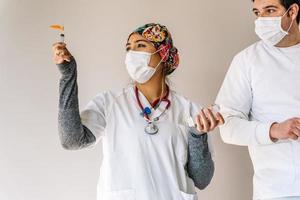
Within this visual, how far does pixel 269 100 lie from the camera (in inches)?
61.1

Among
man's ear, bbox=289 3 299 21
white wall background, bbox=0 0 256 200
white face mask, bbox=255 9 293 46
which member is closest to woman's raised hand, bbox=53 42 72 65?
white wall background, bbox=0 0 256 200

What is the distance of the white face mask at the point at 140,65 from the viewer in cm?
149

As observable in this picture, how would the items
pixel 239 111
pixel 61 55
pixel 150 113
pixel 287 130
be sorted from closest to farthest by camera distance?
pixel 61 55, pixel 287 130, pixel 150 113, pixel 239 111

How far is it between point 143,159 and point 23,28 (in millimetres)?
747

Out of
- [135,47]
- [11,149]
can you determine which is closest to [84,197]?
[11,149]

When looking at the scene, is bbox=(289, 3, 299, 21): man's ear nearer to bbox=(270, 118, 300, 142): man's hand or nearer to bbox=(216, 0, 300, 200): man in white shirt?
bbox=(216, 0, 300, 200): man in white shirt

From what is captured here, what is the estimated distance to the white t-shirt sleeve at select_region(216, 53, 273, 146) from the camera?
4.84 ft

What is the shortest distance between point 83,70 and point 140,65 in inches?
14.4

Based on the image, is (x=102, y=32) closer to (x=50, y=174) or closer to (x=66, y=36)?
(x=66, y=36)

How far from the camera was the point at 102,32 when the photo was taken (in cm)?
178

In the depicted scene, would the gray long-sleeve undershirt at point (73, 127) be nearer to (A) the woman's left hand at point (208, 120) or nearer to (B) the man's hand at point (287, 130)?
(A) the woman's left hand at point (208, 120)

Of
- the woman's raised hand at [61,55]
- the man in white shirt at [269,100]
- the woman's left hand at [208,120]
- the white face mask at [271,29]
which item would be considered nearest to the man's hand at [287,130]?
the man in white shirt at [269,100]

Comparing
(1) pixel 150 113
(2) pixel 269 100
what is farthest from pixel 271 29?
(1) pixel 150 113

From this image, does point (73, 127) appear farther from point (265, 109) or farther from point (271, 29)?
point (271, 29)
